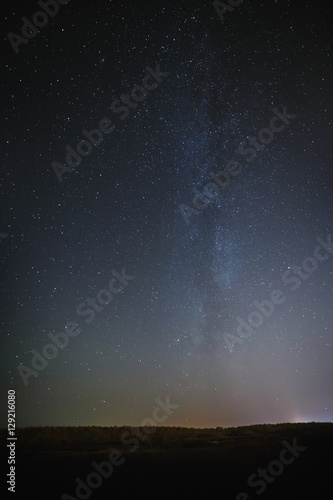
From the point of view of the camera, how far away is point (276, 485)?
5805 millimetres

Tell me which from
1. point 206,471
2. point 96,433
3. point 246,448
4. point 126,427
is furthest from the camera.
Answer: point 126,427

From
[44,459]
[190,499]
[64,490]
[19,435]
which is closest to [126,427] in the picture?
[19,435]

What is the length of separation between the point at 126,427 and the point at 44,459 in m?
9.15

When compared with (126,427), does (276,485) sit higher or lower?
lower

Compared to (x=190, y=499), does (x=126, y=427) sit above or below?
above

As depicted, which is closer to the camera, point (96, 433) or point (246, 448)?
point (246, 448)

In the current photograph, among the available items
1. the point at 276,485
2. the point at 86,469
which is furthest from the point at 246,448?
the point at 86,469

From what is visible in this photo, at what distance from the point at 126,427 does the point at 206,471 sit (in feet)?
37.6

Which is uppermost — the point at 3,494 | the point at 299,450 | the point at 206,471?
the point at 3,494

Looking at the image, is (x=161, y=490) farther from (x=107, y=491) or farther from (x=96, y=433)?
(x=96, y=433)

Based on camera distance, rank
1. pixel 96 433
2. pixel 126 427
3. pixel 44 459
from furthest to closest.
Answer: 1. pixel 126 427
2. pixel 96 433
3. pixel 44 459

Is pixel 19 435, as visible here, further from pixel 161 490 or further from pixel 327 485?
pixel 327 485

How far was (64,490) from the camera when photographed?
5.84 metres

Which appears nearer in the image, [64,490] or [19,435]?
[64,490]
